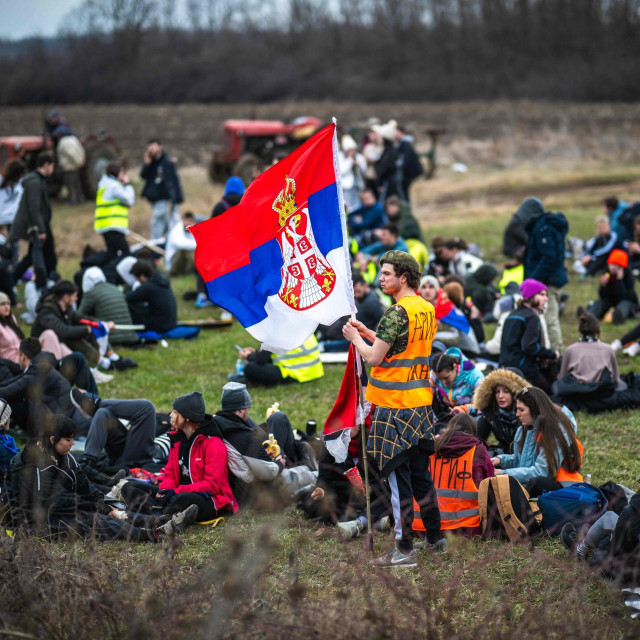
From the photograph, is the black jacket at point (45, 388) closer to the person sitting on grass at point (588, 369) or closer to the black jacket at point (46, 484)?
the black jacket at point (46, 484)

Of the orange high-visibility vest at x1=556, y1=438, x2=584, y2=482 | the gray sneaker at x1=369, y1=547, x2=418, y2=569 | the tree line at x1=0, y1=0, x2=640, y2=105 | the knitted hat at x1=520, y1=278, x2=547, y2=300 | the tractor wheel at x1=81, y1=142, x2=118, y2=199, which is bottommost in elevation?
the gray sneaker at x1=369, y1=547, x2=418, y2=569

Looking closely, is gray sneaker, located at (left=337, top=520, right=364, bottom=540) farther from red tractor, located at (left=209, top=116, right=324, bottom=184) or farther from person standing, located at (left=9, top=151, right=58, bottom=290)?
red tractor, located at (left=209, top=116, right=324, bottom=184)

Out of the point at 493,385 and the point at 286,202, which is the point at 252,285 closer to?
the point at 286,202

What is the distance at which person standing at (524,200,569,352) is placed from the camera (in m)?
9.76

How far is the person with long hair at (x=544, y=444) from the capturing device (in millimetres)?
6223

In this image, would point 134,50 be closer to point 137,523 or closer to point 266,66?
point 266,66

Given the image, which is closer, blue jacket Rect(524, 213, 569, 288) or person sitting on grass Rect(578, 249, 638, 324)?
blue jacket Rect(524, 213, 569, 288)

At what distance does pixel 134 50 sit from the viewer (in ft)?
174

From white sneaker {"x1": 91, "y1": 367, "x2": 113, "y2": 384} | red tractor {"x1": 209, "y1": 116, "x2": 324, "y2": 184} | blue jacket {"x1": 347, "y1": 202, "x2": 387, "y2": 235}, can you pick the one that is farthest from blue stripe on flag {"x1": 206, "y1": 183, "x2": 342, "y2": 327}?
red tractor {"x1": 209, "y1": 116, "x2": 324, "y2": 184}

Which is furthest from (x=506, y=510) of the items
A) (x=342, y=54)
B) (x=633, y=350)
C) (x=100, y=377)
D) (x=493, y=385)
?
(x=342, y=54)

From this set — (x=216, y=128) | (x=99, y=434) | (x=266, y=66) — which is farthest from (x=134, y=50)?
(x=99, y=434)

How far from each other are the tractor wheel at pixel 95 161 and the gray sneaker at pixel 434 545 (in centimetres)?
1526

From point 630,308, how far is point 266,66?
43.4m

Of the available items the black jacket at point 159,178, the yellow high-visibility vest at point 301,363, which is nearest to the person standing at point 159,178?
the black jacket at point 159,178
